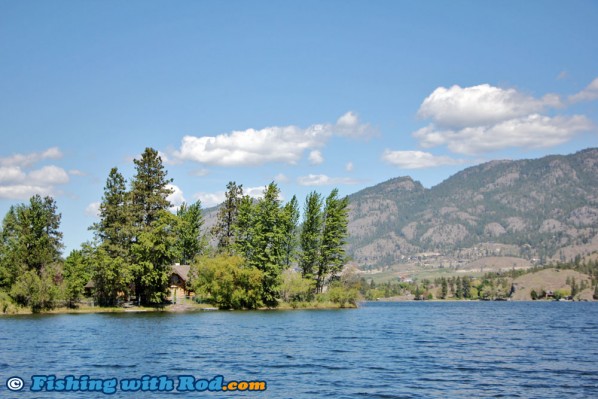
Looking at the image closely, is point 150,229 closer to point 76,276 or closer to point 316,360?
point 76,276

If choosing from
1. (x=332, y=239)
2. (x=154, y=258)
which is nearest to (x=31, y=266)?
(x=154, y=258)

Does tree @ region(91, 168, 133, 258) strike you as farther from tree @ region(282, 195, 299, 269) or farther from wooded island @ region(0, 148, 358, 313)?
tree @ region(282, 195, 299, 269)

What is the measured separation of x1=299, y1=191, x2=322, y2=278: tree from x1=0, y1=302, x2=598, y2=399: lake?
51879 millimetres

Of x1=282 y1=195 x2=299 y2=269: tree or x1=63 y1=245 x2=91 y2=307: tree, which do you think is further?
x1=282 y1=195 x2=299 y2=269: tree

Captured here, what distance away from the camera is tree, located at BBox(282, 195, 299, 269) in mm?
109250

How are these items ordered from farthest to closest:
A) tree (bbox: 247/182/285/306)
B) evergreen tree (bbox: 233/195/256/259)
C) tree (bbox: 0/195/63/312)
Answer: evergreen tree (bbox: 233/195/256/259) → tree (bbox: 247/182/285/306) → tree (bbox: 0/195/63/312)

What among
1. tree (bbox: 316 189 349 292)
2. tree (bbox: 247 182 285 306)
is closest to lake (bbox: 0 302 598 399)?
tree (bbox: 247 182 285 306)

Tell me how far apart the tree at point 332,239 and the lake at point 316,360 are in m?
52.3

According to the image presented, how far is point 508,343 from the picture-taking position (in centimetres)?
5100

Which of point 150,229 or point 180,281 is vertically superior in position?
point 150,229

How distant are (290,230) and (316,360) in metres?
75.5

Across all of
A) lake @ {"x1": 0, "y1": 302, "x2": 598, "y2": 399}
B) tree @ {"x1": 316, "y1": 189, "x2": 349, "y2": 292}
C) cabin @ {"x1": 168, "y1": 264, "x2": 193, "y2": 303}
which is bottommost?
lake @ {"x1": 0, "y1": 302, "x2": 598, "y2": 399}

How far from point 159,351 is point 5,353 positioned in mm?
10344

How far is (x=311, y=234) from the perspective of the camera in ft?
372
